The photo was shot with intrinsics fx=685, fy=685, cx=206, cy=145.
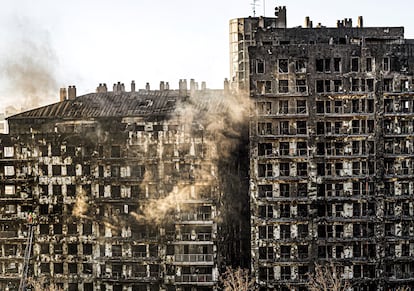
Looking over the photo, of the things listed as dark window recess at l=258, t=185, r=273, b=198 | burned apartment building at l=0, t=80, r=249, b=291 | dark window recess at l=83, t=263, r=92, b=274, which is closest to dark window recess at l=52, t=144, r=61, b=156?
burned apartment building at l=0, t=80, r=249, b=291

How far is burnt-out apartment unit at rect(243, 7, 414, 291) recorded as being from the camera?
3196 inches

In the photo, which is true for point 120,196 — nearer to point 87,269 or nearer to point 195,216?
point 195,216

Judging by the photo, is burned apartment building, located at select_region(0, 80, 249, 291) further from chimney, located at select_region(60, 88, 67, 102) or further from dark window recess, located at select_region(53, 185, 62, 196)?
chimney, located at select_region(60, 88, 67, 102)

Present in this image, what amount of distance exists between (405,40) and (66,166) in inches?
1815

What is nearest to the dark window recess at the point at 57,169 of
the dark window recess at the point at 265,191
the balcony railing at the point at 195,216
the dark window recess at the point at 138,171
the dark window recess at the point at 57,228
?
the dark window recess at the point at 57,228

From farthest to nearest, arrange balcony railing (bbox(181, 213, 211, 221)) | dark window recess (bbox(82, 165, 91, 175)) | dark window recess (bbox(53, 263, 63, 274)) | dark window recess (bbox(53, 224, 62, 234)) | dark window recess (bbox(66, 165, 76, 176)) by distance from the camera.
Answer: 1. dark window recess (bbox(53, 224, 62, 234))
2. dark window recess (bbox(53, 263, 63, 274))
3. dark window recess (bbox(66, 165, 76, 176))
4. dark window recess (bbox(82, 165, 91, 175))
5. balcony railing (bbox(181, 213, 211, 221))

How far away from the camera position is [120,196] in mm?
84062

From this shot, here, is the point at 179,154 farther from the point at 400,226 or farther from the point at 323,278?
the point at 400,226

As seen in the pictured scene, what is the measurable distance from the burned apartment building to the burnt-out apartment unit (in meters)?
5.92

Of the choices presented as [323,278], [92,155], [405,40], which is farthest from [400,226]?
[92,155]

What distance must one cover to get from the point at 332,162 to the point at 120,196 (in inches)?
1025

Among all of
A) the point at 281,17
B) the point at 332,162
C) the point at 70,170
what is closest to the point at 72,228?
the point at 70,170

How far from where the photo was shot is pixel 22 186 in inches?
3396

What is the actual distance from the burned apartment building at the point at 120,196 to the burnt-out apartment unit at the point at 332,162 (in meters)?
5.92
